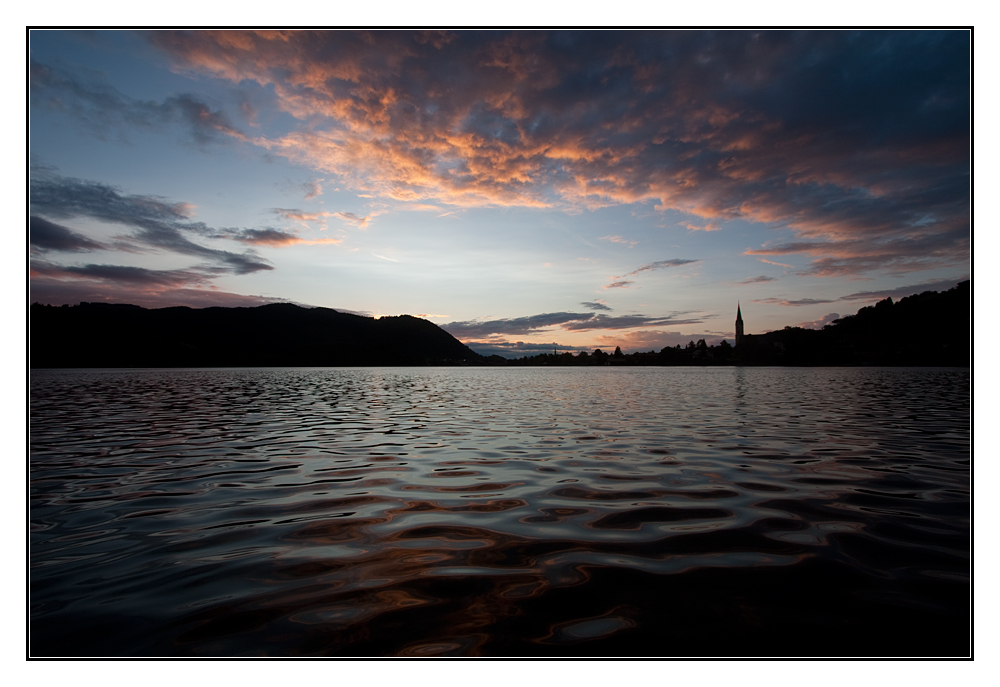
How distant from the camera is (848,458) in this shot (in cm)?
1124

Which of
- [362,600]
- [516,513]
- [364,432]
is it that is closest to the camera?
[362,600]

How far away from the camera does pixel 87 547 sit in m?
6.05

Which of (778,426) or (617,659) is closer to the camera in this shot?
(617,659)

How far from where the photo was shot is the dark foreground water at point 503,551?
4.04 metres

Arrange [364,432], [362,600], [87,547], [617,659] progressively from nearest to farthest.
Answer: [617,659], [362,600], [87,547], [364,432]

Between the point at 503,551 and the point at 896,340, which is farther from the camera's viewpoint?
the point at 896,340

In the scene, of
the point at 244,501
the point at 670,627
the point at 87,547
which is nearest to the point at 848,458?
the point at 670,627

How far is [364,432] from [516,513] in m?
10.3

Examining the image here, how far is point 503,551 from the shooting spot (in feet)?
18.7

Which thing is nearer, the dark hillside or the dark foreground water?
the dark foreground water

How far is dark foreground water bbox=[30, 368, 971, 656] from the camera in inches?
159

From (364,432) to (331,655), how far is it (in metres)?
12.7

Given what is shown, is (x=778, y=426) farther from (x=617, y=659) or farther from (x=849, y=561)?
(x=617, y=659)

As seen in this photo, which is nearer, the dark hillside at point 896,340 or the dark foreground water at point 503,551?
the dark foreground water at point 503,551
